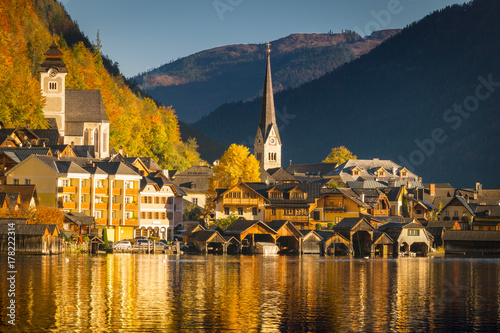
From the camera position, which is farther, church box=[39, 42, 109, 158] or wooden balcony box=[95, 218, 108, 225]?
church box=[39, 42, 109, 158]

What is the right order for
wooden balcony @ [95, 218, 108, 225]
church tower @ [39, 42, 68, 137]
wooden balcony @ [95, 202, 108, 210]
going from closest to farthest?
1. wooden balcony @ [95, 218, 108, 225]
2. wooden balcony @ [95, 202, 108, 210]
3. church tower @ [39, 42, 68, 137]

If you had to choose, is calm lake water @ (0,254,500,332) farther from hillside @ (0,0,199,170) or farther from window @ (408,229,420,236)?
hillside @ (0,0,199,170)

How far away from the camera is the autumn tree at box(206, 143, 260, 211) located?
461 feet

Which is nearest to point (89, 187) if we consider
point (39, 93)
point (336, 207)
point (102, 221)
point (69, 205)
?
point (69, 205)

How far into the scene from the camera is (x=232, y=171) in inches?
5625

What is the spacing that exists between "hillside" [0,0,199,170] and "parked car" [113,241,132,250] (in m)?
35.3

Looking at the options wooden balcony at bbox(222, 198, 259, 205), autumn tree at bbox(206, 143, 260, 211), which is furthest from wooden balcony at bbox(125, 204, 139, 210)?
autumn tree at bbox(206, 143, 260, 211)

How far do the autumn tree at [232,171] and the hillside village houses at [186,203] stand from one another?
541cm

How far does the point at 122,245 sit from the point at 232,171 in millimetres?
34182

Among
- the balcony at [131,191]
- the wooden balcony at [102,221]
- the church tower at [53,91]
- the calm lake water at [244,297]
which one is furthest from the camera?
the church tower at [53,91]

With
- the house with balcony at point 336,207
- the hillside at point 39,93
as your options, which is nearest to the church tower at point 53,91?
the hillside at point 39,93

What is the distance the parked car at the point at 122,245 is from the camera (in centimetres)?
11212

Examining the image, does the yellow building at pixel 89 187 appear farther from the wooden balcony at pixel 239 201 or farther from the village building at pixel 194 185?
the village building at pixel 194 185

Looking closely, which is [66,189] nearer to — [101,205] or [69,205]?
[69,205]
